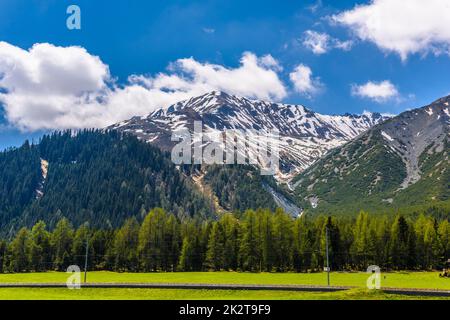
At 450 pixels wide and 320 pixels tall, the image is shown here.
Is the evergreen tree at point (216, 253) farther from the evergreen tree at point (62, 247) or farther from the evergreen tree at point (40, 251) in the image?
the evergreen tree at point (40, 251)

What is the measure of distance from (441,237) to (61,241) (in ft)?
433

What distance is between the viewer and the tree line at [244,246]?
468 feet

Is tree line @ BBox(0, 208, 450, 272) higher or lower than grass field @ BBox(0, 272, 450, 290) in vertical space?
higher

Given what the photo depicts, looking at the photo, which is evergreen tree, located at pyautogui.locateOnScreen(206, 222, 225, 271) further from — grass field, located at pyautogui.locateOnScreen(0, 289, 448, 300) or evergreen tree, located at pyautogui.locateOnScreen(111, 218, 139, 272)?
grass field, located at pyautogui.locateOnScreen(0, 289, 448, 300)

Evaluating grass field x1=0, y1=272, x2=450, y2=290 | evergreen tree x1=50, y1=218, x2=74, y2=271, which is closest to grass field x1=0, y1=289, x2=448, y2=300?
grass field x1=0, y1=272, x2=450, y2=290

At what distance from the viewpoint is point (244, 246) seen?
14300 cm

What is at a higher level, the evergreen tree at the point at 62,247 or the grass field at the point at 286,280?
the evergreen tree at the point at 62,247

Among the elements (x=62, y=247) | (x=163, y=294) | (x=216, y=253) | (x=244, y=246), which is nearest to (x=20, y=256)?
(x=62, y=247)

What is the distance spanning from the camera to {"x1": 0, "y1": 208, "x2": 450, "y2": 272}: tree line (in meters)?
143

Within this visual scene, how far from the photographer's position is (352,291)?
59.5 metres

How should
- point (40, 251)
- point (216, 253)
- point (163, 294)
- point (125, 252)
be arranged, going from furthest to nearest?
point (40, 251) → point (125, 252) → point (216, 253) → point (163, 294)

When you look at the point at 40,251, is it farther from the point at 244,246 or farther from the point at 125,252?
the point at 244,246

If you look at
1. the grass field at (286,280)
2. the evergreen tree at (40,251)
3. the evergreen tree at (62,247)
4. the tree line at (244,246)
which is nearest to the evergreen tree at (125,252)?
the tree line at (244,246)

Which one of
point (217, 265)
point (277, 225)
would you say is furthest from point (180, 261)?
point (277, 225)
